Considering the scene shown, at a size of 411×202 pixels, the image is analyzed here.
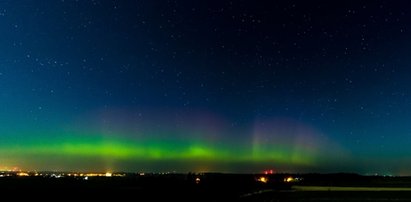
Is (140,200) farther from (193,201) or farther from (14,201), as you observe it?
(14,201)

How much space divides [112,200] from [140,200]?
2.96 m

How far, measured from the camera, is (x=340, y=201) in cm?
5138

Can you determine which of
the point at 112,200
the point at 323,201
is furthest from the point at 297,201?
the point at 112,200

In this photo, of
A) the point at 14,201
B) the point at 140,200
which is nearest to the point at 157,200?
the point at 140,200

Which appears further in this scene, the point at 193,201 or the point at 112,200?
the point at 112,200

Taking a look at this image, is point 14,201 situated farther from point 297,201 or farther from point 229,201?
point 297,201

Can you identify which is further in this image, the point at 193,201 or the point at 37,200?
the point at 37,200

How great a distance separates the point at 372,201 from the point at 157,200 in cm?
2020

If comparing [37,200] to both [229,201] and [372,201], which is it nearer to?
[229,201]

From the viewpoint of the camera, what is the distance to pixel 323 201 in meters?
51.3

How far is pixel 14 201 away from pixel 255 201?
72.4ft

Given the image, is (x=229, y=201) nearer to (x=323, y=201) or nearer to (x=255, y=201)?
(x=255, y=201)

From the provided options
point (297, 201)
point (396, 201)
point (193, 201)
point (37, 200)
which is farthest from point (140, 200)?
point (396, 201)

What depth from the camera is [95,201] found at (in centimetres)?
5219
